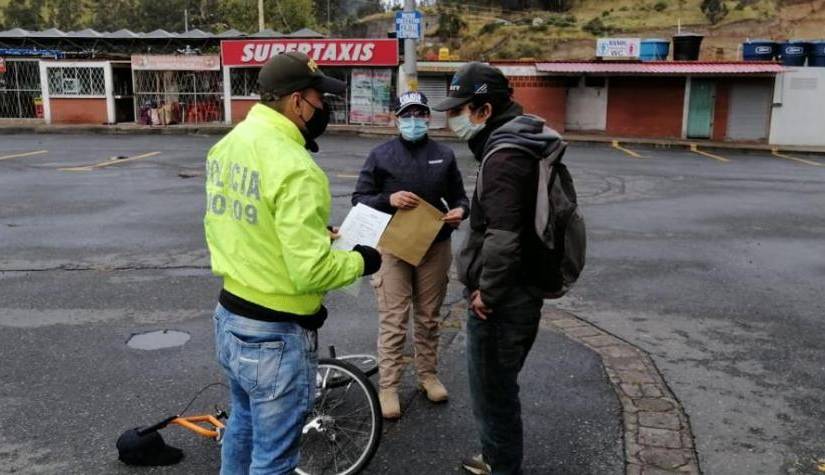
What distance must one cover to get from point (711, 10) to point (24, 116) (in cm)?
3939

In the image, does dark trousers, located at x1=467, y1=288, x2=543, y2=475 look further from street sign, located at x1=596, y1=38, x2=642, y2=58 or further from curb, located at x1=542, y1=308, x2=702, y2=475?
street sign, located at x1=596, y1=38, x2=642, y2=58

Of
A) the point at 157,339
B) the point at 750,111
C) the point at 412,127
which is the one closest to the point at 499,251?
the point at 412,127

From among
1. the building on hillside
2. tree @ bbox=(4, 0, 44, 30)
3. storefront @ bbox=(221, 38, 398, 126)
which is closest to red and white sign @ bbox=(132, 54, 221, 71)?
storefront @ bbox=(221, 38, 398, 126)

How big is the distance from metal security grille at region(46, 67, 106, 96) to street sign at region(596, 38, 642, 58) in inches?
736

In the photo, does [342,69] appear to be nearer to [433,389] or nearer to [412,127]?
[412,127]

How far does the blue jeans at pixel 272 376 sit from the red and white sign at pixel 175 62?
2652cm

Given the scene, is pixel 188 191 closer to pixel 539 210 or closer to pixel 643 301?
pixel 643 301

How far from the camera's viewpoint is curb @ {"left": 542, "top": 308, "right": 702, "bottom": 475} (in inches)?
157

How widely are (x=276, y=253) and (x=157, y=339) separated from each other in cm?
354

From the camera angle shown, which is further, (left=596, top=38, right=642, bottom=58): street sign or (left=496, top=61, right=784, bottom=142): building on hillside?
(left=596, top=38, right=642, bottom=58): street sign

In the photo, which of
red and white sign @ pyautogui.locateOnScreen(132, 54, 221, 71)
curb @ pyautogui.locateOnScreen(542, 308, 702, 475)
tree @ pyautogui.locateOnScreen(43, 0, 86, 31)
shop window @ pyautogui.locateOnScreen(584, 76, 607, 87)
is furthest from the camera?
tree @ pyautogui.locateOnScreen(43, 0, 86, 31)

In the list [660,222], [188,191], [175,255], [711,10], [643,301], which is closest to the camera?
[643,301]

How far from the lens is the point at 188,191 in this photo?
1331 centimetres

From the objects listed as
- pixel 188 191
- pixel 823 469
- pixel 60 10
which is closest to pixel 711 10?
pixel 188 191
